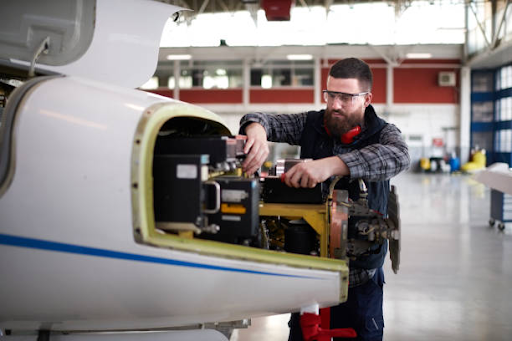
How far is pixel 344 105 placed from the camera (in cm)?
213

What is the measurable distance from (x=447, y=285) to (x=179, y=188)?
3963 millimetres

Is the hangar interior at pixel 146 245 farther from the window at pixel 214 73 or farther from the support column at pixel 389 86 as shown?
the window at pixel 214 73

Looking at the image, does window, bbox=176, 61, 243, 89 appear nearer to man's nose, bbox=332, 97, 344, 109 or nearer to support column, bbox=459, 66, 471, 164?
support column, bbox=459, 66, 471, 164

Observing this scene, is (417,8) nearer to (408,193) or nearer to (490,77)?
(490,77)

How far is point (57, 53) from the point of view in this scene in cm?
200

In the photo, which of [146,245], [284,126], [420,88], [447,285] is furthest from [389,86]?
[146,245]

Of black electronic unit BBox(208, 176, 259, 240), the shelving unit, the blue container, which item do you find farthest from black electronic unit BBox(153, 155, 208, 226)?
the blue container

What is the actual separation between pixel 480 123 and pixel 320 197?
21.1m

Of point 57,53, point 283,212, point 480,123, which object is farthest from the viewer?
point 480,123

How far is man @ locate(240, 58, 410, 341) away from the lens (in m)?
1.91

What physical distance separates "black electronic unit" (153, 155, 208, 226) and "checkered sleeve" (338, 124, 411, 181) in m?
0.64

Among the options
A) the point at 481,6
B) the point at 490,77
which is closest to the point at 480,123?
the point at 490,77

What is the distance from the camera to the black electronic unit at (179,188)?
1497mm

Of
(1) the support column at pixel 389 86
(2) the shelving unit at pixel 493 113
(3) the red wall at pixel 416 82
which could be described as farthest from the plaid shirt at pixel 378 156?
(1) the support column at pixel 389 86
